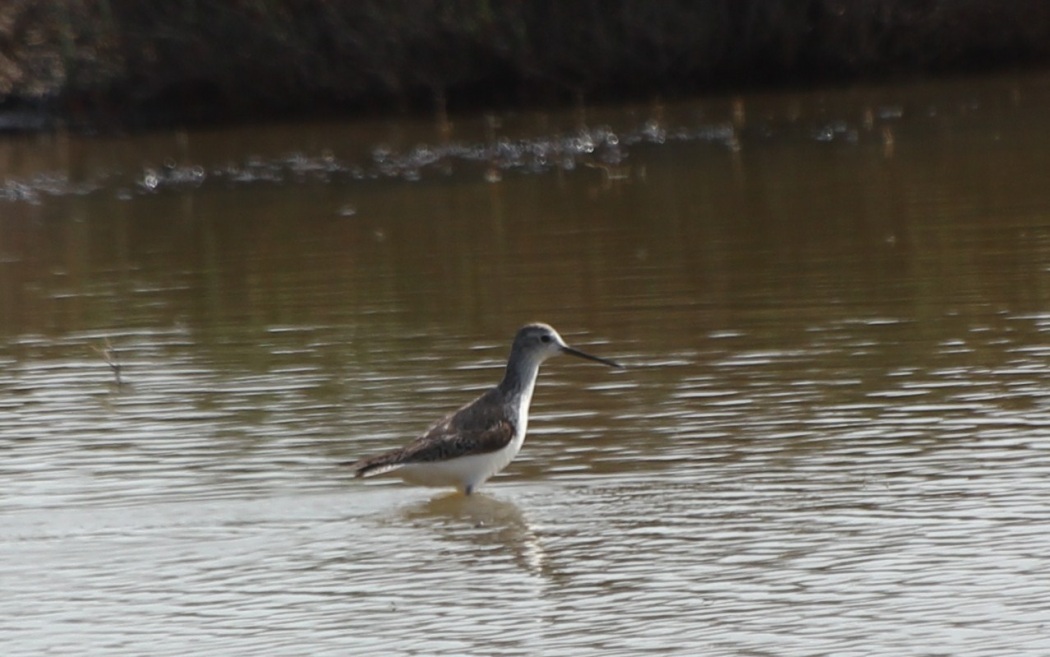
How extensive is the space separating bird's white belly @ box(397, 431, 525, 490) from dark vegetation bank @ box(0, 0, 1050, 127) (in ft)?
70.9

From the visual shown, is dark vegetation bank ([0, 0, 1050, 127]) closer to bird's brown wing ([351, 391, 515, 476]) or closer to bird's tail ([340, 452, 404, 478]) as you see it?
bird's brown wing ([351, 391, 515, 476])

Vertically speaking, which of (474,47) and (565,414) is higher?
(474,47)

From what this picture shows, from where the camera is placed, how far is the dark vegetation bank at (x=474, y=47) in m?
31.1

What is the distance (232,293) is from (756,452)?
22.9ft

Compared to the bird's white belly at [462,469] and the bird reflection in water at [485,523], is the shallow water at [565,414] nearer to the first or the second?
the bird reflection in water at [485,523]

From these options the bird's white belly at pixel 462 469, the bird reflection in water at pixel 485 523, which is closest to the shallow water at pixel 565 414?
the bird reflection in water at pixel 485 523

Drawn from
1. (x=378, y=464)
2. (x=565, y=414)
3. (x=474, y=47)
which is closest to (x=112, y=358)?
(x=565, y=414)

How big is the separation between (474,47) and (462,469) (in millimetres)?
22633

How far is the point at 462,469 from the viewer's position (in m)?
9.57

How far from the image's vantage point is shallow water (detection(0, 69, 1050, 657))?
764cm

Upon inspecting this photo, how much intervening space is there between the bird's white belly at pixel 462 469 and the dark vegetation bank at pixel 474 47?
70.9 ft

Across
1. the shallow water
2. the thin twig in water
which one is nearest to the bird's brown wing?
the shallow water

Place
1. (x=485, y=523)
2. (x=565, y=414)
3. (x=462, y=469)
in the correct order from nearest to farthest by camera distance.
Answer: (x=485, y=523) < (x=462, y=469) < (x=565, y=414)

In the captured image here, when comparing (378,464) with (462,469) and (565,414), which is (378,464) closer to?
(462,469)
